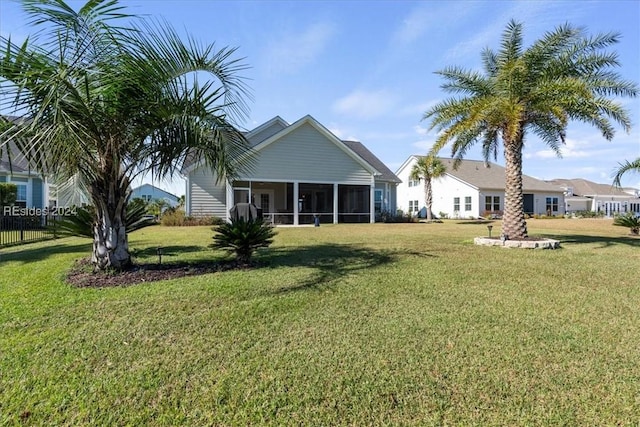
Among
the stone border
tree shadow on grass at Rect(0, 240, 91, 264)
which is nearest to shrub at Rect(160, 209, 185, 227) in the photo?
tree shadow on grass at Rect(0, 240, 91, 264)

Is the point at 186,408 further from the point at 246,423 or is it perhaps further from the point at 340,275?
the point at 340,275

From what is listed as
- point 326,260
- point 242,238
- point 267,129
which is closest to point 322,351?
point 242,238

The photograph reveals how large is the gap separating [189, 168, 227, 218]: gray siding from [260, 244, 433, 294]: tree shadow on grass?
12654 millimetres

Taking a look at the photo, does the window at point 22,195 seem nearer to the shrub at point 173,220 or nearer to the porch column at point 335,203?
the shrub at point 173,220

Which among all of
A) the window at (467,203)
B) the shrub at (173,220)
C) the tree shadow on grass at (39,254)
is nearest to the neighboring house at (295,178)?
the shrub at (173,220)

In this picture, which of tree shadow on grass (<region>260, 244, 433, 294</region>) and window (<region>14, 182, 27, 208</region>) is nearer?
tree shadow on grass (<region>260, 244, 433, 294</region>)

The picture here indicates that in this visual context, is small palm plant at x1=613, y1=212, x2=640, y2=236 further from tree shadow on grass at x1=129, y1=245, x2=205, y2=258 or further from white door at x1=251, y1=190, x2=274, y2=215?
white door at x1=251, y1=190, x2=274, y2=215

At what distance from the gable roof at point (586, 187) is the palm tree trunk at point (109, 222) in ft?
181

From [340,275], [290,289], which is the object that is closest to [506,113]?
[340,275]

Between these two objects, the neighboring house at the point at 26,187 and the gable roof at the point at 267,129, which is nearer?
the neighboring house at the point at 26,187

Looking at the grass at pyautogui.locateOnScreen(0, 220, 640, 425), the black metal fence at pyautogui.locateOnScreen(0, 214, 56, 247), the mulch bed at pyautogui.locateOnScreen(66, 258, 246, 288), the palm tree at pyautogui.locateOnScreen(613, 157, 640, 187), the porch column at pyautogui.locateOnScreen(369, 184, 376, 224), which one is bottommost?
the grass at pyautogui.locateOnScreen(0, 220, 640, 425)

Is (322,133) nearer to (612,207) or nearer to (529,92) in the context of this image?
(529,92)

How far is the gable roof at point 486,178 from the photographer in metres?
37.5

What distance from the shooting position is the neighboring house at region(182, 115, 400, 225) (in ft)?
72.7
